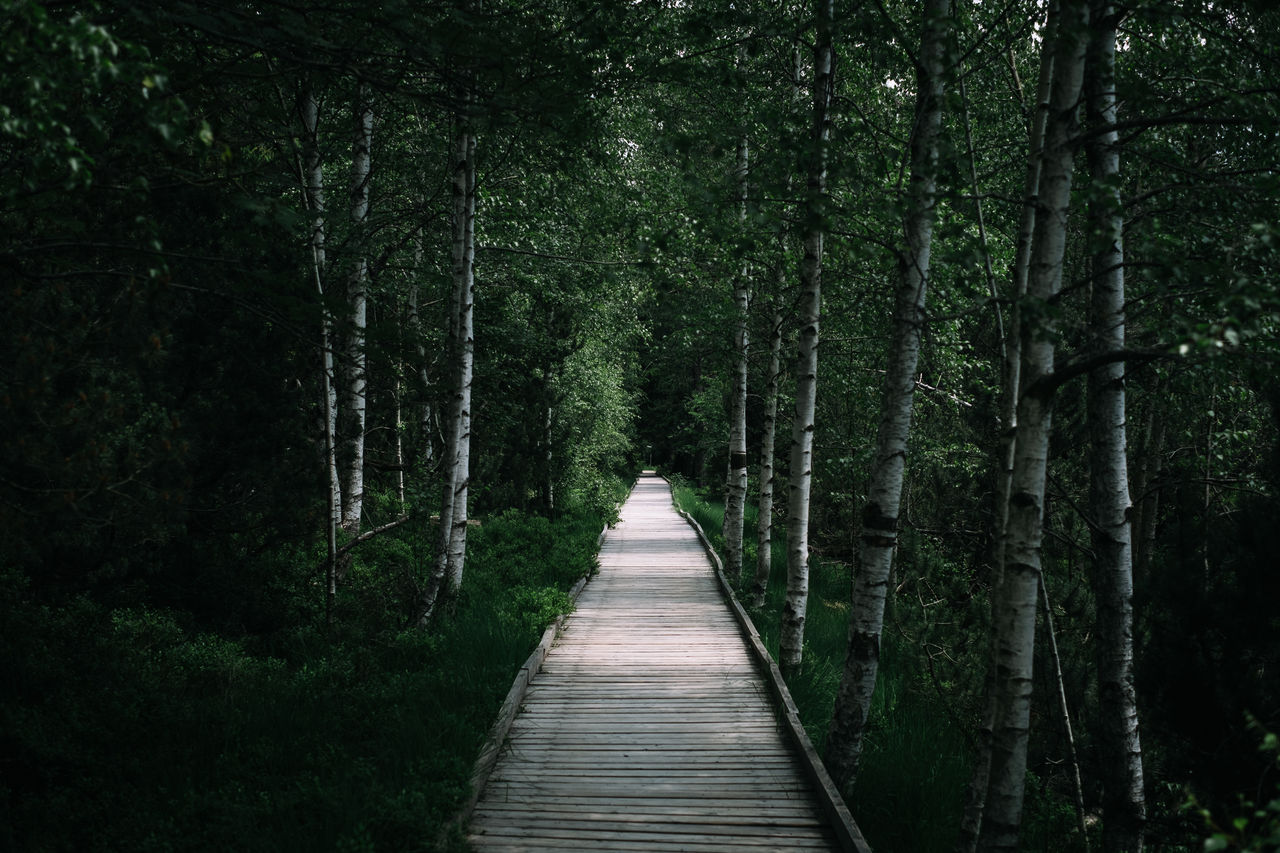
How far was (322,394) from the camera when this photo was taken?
8.39 metres

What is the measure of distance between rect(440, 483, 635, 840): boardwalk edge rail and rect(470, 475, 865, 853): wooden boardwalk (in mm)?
75

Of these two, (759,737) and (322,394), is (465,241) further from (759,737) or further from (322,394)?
(759,737)

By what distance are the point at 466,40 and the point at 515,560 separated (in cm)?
1008

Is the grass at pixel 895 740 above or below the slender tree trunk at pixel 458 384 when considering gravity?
below

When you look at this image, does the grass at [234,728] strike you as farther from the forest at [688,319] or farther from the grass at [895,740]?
the grass at [895,740]

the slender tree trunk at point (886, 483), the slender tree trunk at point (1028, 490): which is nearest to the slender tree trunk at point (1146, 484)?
the slender tree trunk at point (886, 483)

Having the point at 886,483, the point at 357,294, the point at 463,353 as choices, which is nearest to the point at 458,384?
the point at 463,353

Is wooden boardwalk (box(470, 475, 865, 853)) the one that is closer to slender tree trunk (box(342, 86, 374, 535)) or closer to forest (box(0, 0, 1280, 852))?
forest (box(0, 0, 1280, 852))

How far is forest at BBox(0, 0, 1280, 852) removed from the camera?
364 cm

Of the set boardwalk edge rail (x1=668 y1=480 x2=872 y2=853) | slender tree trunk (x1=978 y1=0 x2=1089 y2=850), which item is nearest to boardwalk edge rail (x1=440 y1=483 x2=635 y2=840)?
boardwalk edge rail (x1=668 y1=480 x2=872 y2=853)

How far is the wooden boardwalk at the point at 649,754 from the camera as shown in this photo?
4.57m

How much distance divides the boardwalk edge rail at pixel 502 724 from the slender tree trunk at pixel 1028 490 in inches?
114

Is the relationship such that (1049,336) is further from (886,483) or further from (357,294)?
(357,294)

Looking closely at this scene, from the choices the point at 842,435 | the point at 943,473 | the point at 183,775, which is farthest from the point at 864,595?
the point at 842,435
